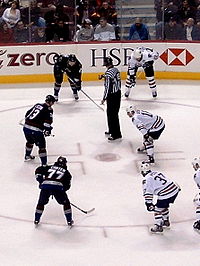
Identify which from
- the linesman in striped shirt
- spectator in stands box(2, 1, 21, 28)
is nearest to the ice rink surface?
the linesman in striped shirt

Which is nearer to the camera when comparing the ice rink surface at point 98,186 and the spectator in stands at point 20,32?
the ice rink surface at point 98,186

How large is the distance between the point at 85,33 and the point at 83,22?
0.24 m

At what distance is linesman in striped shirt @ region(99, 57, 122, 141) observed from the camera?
12.4 meters

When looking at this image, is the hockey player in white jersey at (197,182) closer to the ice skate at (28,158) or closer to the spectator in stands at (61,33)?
the ice skate at (28,158)

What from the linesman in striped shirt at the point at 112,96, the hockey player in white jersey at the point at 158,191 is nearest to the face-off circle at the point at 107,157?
the linesman in striped shirt at the point at 112,96

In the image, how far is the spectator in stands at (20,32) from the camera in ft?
51.6

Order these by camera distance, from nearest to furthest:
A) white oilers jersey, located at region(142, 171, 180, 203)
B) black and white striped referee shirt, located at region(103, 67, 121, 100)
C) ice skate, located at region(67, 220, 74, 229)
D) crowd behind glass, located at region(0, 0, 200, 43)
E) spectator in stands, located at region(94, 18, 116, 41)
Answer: white oilers jersey, located at region(142, 171, 180, 203) → ice skate, located at region(67, 220, 74, 229) → black and white striped referee shirt, located at region(103, 67, 121, 100) → crowd behind glass, located at region(0, 0, 200, 43) → spectator in stands, located at region(94, 18, 116, 41)

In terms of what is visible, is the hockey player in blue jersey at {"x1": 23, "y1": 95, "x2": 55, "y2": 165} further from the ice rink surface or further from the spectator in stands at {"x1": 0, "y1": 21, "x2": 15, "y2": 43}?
the spectator in stands at {"x1": 0, "y1": 21, "x2": 15, "y2": 43}

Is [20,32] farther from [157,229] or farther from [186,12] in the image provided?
[157,229]

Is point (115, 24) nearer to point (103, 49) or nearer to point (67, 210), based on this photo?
point (103, 49)

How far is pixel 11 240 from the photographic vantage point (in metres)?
9.35

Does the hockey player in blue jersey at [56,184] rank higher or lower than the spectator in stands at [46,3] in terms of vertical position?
lower

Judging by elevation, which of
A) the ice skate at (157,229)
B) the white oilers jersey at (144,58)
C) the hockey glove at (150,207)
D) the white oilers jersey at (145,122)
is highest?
the white oilers jersey at (144,58)

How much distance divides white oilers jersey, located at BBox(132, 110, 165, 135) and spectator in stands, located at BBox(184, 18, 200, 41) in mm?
4693
